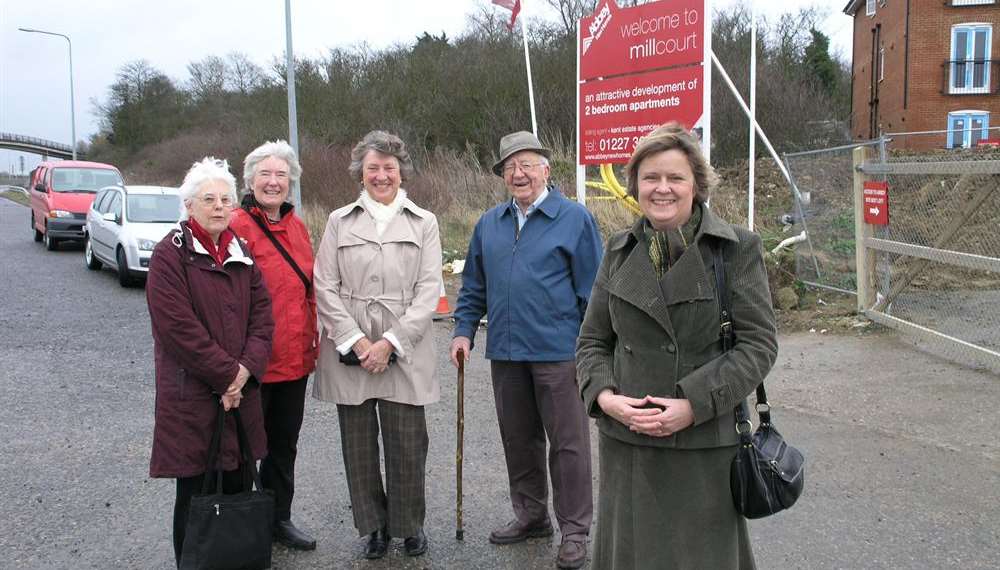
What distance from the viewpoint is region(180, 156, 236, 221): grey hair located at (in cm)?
352

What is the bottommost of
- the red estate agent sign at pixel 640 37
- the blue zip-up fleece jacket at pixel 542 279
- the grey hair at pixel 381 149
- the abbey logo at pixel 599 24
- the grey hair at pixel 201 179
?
the blue zip-up fleece jacket at pixel 542 279

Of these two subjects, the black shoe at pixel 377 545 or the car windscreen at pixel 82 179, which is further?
the car windscreen at pixel 82 179

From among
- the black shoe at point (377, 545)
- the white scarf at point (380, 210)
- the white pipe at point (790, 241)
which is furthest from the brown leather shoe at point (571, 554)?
the white pipe at point (790, 241)

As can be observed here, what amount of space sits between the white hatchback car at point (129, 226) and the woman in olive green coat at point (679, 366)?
10883 mm

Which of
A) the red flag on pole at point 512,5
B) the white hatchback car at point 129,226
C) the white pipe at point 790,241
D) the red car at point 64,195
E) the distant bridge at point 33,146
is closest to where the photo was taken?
the white pipe at point 790,241

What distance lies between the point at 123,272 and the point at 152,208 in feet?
4.73

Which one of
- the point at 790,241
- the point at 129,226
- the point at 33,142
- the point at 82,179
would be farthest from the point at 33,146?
the point at 790,241

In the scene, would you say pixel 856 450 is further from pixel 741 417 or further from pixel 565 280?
pixel 741 417

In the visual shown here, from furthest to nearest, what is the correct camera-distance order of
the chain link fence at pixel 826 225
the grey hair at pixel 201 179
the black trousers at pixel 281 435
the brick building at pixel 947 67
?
1. the brick building at pixel 947 67
2. the chain link fence at pixel 826 225
3. the black trousers at pixel 281 435
4. the grey hair at pixel 201 179

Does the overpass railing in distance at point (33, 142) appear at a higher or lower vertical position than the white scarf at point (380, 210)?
higher

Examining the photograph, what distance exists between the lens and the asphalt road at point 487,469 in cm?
390

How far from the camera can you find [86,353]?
8.36 metres

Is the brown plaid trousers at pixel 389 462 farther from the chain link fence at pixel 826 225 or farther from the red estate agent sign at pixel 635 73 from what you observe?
the chain link fence at pixel 826 225

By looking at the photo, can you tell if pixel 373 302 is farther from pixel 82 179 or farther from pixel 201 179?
pixel 82 179
